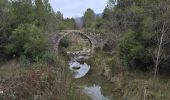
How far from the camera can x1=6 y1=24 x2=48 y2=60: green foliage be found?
30.3 metres

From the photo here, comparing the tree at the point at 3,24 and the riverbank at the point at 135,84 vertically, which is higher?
the tree at the point at 3,24

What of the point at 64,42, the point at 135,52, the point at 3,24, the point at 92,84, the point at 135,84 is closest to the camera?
the point at 135,84

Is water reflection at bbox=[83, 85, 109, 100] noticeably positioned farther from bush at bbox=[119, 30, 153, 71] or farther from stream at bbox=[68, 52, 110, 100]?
bush at bbox=[119, 30, 153, 71]

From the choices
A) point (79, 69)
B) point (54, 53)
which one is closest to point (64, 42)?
point (79, 69)

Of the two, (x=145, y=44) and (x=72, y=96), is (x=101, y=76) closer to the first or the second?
(x=145, y=44)

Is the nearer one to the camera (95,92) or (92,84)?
(95,92)

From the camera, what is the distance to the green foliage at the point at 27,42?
3034 cm

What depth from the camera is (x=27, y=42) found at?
102 ft

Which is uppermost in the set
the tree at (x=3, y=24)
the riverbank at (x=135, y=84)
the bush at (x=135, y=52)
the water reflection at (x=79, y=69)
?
the tree at (x=3, y=24)

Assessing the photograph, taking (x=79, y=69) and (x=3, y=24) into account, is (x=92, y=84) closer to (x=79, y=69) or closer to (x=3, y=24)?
(x=79, y=69)

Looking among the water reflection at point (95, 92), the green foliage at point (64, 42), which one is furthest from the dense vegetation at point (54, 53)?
the green foliage at point (64, 42)

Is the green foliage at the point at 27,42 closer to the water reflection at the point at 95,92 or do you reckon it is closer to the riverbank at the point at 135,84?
the water reflection at the point at 95,92

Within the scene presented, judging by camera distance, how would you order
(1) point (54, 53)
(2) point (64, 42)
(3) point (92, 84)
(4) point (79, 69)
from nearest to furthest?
(3) point (92, 84) < (1) point (54, 53) < (4) point (79, 69) < (2) point (64, 42)

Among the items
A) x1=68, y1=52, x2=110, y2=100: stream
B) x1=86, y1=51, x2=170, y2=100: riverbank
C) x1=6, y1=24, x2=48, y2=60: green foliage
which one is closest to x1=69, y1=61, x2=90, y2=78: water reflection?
x1=68, y1=52, x2=110, y2=100: stream
